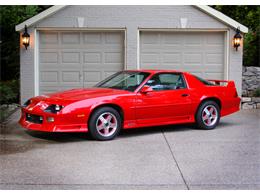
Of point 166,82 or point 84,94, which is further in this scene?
point 166,82

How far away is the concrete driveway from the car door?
341mm

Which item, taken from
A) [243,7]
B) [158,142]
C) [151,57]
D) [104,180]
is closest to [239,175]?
[104,180]

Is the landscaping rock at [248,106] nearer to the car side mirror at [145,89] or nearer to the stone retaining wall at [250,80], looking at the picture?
the stone retaining wall at [250,80]

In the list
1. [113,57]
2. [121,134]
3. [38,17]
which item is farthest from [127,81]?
[38,17]

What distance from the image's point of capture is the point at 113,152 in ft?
24.4

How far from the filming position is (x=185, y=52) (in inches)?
539

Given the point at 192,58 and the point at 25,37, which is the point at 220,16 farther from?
the point at 25,37

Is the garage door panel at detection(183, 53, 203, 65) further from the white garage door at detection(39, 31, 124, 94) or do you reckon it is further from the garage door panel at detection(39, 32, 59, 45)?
the garage door panel at detection(39, 32, 59, 45)

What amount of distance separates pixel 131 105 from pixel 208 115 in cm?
194

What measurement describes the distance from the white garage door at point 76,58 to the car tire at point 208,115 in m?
4.41

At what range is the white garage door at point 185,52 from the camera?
1359cm

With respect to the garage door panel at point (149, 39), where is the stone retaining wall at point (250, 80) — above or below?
below

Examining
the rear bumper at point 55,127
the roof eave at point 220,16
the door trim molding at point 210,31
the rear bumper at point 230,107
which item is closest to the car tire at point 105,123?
the rear bumper at point 55,127

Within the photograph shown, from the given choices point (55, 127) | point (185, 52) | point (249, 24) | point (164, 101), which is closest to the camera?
point (55, 127)
